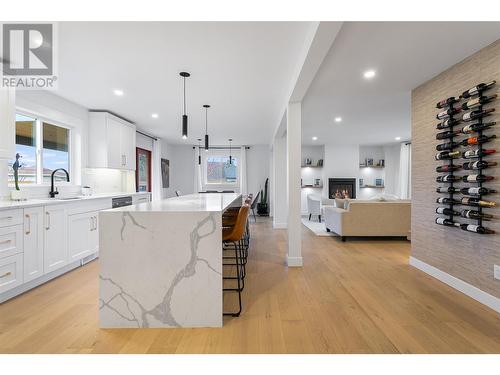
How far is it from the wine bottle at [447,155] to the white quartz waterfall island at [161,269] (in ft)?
A: 8.19

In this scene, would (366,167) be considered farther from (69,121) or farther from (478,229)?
(69,121)

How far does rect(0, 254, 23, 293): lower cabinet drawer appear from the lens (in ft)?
8.39

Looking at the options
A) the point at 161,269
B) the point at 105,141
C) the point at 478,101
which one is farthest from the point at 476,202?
the point at 105,141

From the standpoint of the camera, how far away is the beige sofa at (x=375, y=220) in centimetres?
518

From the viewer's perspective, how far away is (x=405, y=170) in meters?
8.61

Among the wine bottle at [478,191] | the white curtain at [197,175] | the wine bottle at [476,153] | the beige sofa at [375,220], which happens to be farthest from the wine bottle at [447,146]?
the white curtain at [197,175]

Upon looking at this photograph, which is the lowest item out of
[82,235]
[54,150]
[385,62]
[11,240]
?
[82,235]

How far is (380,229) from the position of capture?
17.1 ft

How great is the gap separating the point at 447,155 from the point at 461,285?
4.29 ft

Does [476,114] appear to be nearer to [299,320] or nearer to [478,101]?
[478,101]

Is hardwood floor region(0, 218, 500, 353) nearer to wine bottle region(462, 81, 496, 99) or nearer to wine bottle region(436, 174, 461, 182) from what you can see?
wine bottle region(436, 174, 461, 182)

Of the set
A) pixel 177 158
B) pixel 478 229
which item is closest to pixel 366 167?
pixel 177 158

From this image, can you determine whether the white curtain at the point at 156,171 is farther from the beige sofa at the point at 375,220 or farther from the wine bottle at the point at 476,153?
the wine bottle at the point at 476,153
